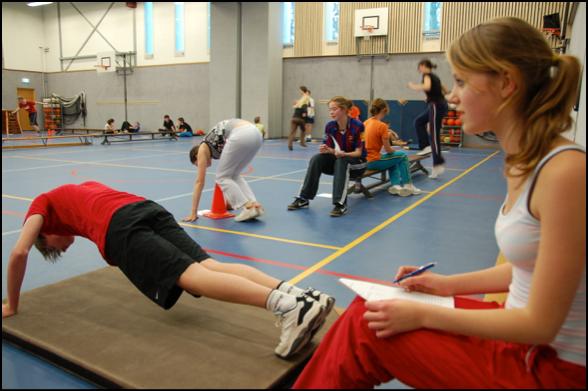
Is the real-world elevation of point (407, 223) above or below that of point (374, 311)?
below

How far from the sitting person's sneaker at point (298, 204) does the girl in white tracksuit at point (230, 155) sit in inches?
26.0

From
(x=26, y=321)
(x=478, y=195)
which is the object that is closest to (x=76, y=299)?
(x=26, y=321)

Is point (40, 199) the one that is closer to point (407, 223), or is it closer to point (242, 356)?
point (242, 356)

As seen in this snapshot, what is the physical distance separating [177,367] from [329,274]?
162 centimetres

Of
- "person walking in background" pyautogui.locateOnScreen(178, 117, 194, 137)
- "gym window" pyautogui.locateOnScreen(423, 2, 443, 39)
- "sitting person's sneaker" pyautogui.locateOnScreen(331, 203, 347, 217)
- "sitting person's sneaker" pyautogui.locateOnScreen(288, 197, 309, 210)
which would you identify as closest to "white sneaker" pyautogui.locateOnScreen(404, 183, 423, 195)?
"sitting person's sneaker" pyautogui.locateOnScreen(331, 203, 347, 217)

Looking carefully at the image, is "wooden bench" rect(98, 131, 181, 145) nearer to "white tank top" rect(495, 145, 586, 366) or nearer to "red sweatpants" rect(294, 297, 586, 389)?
"red sweatpants" rect(294, 297, 586, 389)

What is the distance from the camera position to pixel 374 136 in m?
6.65

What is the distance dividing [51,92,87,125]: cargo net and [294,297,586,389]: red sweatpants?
25.0 metres

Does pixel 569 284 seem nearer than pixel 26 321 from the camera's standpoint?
Yes

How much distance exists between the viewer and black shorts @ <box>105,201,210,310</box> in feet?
6.97

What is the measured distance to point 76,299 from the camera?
2650mm

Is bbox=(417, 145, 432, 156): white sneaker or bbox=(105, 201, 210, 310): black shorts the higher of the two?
bbox=(417, 145, 432, 156): white sneaker

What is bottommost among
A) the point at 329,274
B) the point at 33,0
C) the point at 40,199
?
the point at 329,274

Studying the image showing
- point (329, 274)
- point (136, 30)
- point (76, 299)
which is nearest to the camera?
point (76, 299)
